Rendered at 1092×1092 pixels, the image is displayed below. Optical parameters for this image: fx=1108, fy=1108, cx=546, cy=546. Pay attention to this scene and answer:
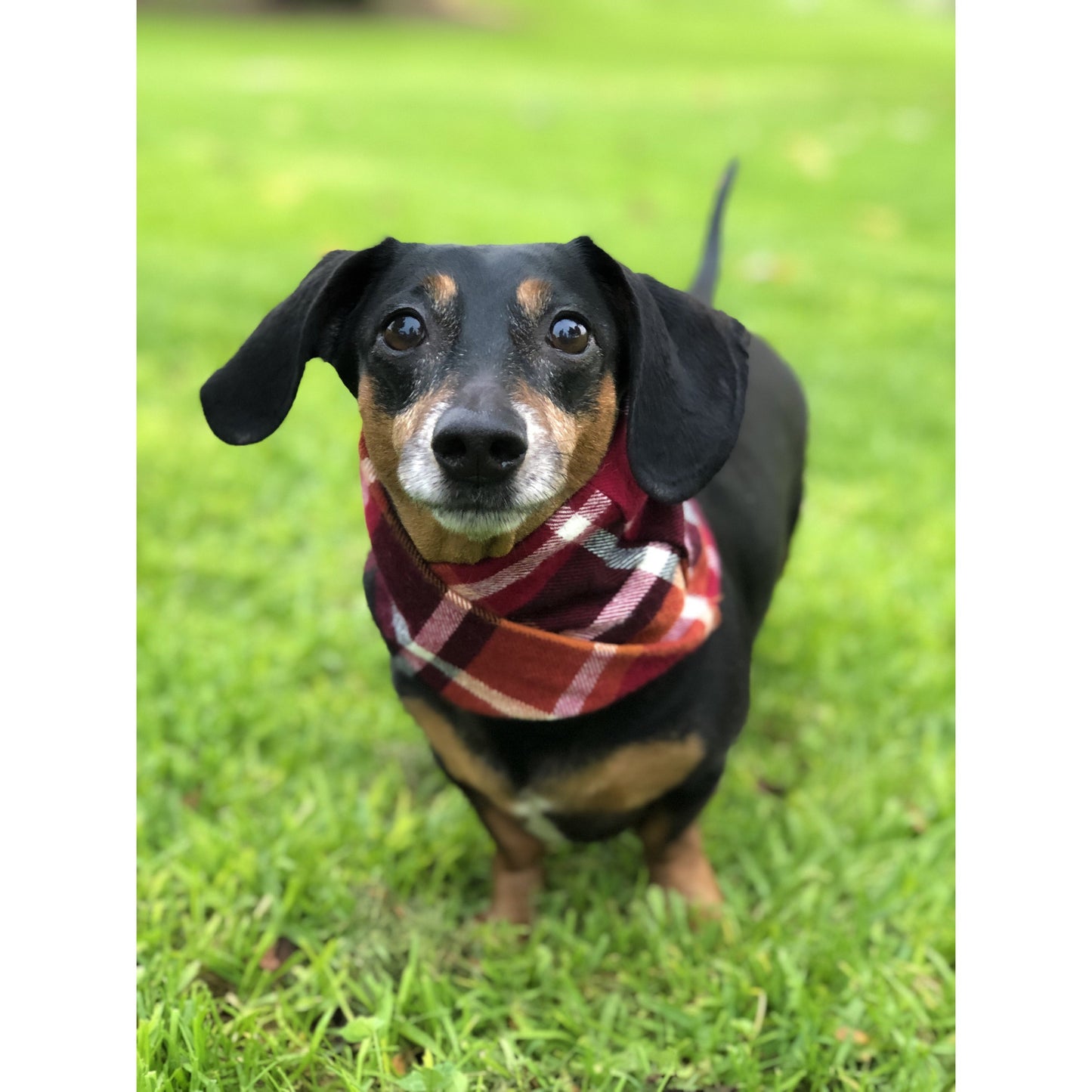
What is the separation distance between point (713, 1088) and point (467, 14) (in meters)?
19.6

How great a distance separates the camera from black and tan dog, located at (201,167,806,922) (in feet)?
5.95

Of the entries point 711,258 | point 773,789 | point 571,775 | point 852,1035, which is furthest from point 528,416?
point 773,789

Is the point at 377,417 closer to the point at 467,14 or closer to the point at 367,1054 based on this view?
the point at 367,1054

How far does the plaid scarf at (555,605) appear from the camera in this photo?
6.72ft

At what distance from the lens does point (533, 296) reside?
74.9 inches

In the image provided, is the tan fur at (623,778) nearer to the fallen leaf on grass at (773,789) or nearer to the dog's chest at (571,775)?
the dog's chest at (571,775)

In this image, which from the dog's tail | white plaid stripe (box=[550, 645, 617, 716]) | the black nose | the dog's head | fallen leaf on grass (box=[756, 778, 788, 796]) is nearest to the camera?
the black nose

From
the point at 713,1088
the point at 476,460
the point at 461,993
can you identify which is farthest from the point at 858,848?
the point at 476,460

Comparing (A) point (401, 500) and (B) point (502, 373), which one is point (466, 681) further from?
(B) point (502, 373)

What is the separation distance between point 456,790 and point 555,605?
1.13 metres

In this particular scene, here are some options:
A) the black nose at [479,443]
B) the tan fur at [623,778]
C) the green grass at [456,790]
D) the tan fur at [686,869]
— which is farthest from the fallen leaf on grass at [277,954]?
the black nose at [479,443]

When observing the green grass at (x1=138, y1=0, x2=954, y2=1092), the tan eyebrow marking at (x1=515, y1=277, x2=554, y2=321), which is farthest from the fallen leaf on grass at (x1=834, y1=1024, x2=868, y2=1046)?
the tan eyebrow marking at (x1=515, y1=277, x2=554, y2=321)

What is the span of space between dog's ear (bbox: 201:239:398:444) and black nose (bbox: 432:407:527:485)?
41 cm

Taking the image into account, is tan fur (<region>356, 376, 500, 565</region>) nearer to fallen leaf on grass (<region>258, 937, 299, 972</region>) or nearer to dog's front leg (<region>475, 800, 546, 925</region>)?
dog's front leg (<region>475, 800, 546, 925</region>)
